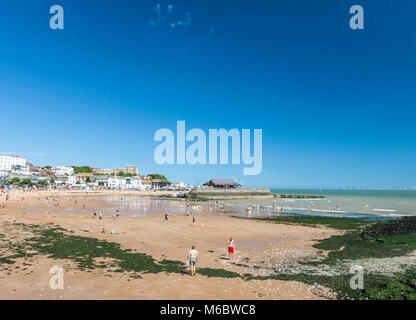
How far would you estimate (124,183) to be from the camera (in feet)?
518

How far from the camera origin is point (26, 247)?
56.5ft

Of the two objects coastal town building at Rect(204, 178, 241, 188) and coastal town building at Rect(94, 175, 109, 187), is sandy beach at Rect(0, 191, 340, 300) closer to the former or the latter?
coastal town building at Rect(204, 178, 241, 188)

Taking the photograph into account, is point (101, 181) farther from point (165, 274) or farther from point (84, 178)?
point (165, 274)

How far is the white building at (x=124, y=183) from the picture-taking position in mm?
152375

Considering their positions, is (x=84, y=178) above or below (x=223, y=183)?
above

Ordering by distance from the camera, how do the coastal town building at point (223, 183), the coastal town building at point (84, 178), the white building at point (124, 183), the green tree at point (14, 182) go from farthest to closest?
the coastal town building at point (84, 178)
the white building at point (124, 183)
the coastal town building at point (223, 183)
the green tree at point (14, 182)

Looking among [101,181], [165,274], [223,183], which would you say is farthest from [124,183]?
[165,274]

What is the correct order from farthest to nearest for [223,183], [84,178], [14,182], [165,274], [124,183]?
[84,178] → [124,183] → [223,183] → [14,182] → [165,274]

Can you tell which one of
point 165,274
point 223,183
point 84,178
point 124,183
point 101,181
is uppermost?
point 84,178

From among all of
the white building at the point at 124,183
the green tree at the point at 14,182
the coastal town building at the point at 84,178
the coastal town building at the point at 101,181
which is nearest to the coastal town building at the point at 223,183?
the white building at the point at 124,183

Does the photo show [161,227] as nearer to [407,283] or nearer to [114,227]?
[114,227]

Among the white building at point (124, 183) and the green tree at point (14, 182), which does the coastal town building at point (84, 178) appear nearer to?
the white building at point (124, 183)

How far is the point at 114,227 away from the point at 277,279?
65.2 feet
